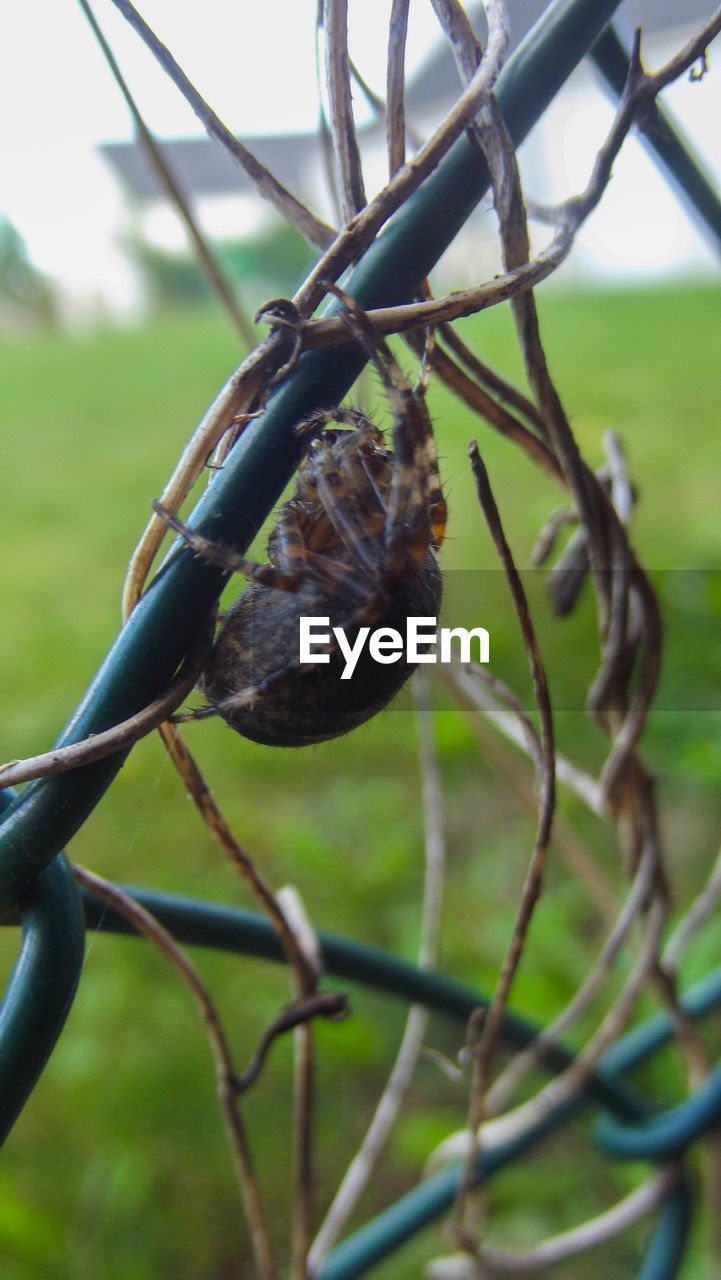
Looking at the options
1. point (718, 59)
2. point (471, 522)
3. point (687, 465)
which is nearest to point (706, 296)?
point (687, 465)

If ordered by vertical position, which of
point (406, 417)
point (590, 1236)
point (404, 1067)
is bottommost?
point (590, 1236)

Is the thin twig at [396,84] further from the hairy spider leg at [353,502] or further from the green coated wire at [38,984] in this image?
the green coated wire at [38,984]

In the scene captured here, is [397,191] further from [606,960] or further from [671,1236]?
[671,1236]

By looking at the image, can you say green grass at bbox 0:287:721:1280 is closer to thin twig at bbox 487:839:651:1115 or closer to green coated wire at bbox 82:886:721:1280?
green coated wire at bbox 82:886:721:1280

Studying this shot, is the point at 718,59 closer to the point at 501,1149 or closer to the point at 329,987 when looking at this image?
the point at 501,1149

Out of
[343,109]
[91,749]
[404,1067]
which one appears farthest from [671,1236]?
[343,109]

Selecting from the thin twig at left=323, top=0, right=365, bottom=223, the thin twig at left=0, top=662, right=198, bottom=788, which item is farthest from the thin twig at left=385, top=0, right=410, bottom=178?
the thin twig at left=0, top=662, right=198, bottom=788
